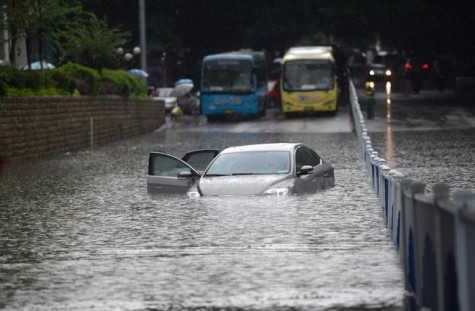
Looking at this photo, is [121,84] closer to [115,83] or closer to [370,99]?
[115,83]

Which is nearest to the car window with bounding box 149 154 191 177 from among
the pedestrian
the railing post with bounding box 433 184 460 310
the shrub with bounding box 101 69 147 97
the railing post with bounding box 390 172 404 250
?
the railing post with bounding box 390 172 404 250

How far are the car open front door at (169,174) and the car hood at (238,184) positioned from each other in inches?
39.1

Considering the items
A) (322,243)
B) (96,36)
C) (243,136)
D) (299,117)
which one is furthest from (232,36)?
(322,243)

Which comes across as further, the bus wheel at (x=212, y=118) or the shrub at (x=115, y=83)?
the bus wheel at (x=212, y=118)

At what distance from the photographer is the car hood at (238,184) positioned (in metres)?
19.5

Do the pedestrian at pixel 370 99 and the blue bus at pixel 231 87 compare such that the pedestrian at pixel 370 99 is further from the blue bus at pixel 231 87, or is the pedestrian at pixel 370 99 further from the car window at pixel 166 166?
the car window at pixel 166 166

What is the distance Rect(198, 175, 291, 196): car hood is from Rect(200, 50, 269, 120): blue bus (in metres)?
38.8

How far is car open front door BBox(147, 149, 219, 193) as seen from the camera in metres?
21.2

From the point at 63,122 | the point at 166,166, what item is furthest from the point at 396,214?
the point at 63,122

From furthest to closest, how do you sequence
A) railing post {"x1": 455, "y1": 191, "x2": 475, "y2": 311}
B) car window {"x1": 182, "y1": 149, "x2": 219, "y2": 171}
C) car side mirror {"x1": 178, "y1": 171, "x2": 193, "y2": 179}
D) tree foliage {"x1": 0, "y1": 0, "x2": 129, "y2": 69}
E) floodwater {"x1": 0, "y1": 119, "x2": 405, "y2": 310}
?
tree foliage {"x1": 0, "y1": 0, "x2": 129, "y2": 69} → car window {"x1": 182, "y1": 149, "x2": 219, "y2": 171} → car side mirror {"x1": 178, "y1": 171, "x2": 193, "y2": 179} → floodwater {"x1": 0, "y1": 119, "x2": 405, "y2": 310} → railing post {"x1": 455, "y1": 191, "x2": 475, "y2": 311}

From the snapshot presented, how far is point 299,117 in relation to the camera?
58688mm

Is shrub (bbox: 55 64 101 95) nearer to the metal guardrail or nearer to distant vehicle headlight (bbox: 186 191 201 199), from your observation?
distant vehicle headlight (bbox: 186 191 201 199)

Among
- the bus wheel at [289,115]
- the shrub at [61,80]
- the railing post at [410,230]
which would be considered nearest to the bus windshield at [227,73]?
the bus wheel at [289,115]

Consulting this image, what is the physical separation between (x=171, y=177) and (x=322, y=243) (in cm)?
A: 760
